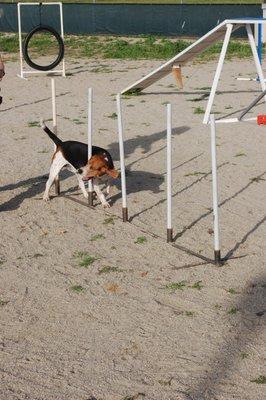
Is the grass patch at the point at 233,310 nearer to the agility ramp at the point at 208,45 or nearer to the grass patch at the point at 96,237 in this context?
the grass patch at the point at 96,237

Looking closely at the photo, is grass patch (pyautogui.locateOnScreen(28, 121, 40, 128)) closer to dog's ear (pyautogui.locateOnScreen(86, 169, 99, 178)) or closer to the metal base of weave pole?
dog's ear (pyautogui.locateOnScreen(86, 169, 99, 178))

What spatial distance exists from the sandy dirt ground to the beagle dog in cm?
33

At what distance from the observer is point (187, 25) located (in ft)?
94.6

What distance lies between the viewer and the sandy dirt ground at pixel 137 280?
4.72 metres

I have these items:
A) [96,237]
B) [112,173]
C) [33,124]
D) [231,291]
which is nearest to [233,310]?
[231,291]

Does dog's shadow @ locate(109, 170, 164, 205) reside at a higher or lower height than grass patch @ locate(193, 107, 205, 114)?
higher

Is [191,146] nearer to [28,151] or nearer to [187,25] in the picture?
[28,151]

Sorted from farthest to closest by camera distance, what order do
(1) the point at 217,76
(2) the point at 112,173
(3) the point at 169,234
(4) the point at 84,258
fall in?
(1) the point at 217,76 < (2) the point at 112,173 < (3) the point at 169,234 < (4) the point at 84,258

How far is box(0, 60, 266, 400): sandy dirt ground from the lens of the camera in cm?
472

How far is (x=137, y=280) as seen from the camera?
627 centimetres

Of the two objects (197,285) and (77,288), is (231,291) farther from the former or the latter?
(77,288)

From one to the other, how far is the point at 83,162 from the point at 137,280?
82.2 inches

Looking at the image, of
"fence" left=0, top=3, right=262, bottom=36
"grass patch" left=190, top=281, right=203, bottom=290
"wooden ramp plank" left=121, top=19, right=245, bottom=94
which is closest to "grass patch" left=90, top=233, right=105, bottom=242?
"grass patch" left=190, top=281, right=203, bottom=290

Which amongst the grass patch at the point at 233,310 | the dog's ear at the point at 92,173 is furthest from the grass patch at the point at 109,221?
the grass patch at the point at 233,310
